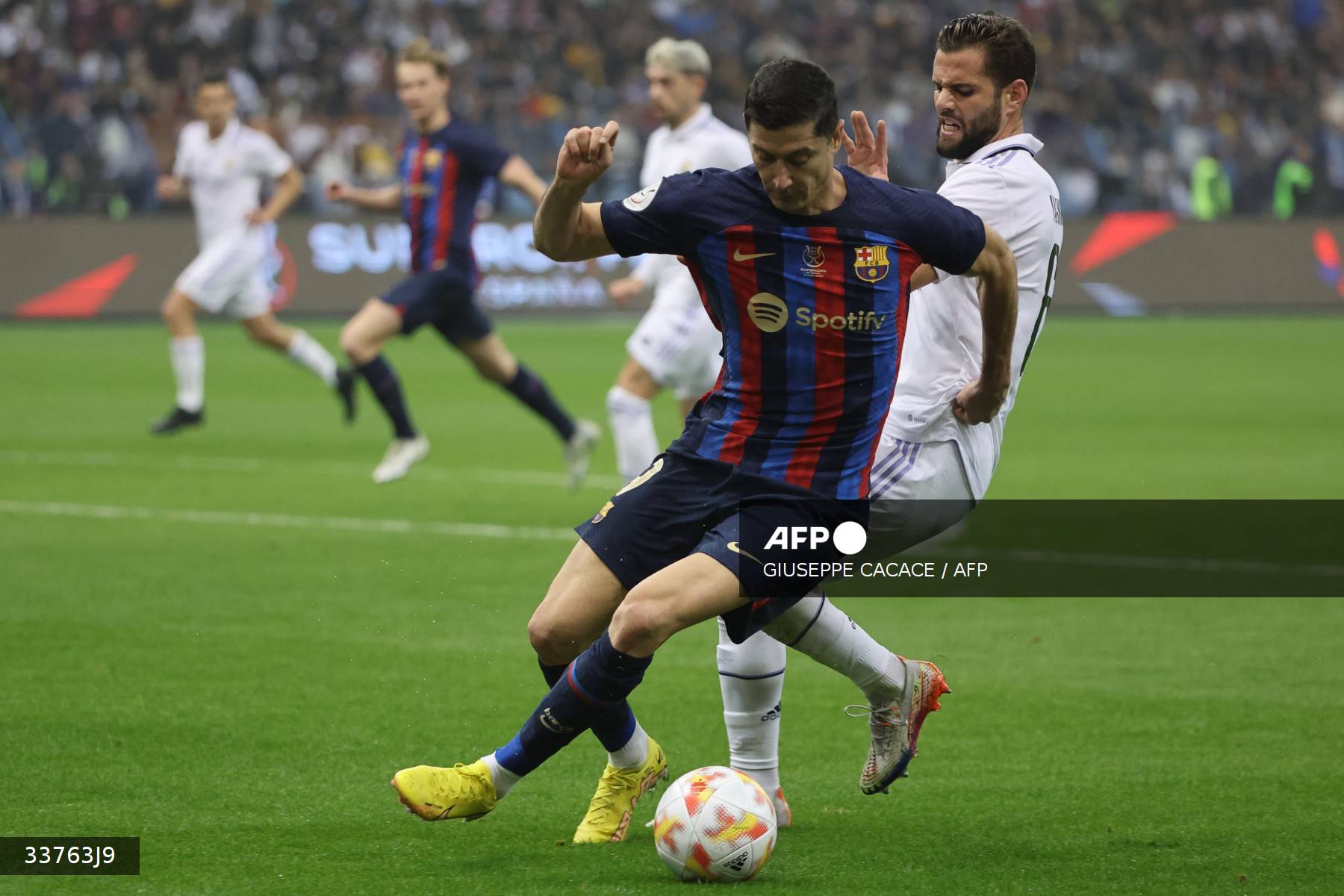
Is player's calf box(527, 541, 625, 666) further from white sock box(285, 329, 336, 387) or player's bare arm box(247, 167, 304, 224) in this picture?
player's bare arm box(247, 167, 304, 224)

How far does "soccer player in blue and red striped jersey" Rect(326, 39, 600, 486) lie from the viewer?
35.6 feet

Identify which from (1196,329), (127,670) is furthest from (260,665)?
(1196,329)

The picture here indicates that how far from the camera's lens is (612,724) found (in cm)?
461

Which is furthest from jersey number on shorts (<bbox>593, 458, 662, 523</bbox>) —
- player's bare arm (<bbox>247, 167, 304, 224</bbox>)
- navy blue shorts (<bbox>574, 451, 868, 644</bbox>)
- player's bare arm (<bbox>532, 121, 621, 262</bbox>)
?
player's bare arm (<bbox>247, 167, 304, 224</bbox>)

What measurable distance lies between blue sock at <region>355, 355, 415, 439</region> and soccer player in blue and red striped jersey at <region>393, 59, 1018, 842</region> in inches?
261

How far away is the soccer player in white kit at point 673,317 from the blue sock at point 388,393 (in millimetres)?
2107

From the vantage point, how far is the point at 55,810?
463cm

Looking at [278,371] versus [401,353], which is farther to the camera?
[401,353]

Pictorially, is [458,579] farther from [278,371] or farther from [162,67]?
[162,67]

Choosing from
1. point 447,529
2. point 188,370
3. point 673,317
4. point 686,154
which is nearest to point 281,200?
point 188,370

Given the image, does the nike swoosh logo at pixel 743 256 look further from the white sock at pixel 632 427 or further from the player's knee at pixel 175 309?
the player's knee at pixel 175 309

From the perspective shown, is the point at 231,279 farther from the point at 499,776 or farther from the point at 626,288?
the point at 499,776

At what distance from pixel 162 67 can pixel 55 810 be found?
2266 centimetres

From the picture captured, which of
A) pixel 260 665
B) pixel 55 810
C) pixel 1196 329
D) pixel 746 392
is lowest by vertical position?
pixel 1196 329
